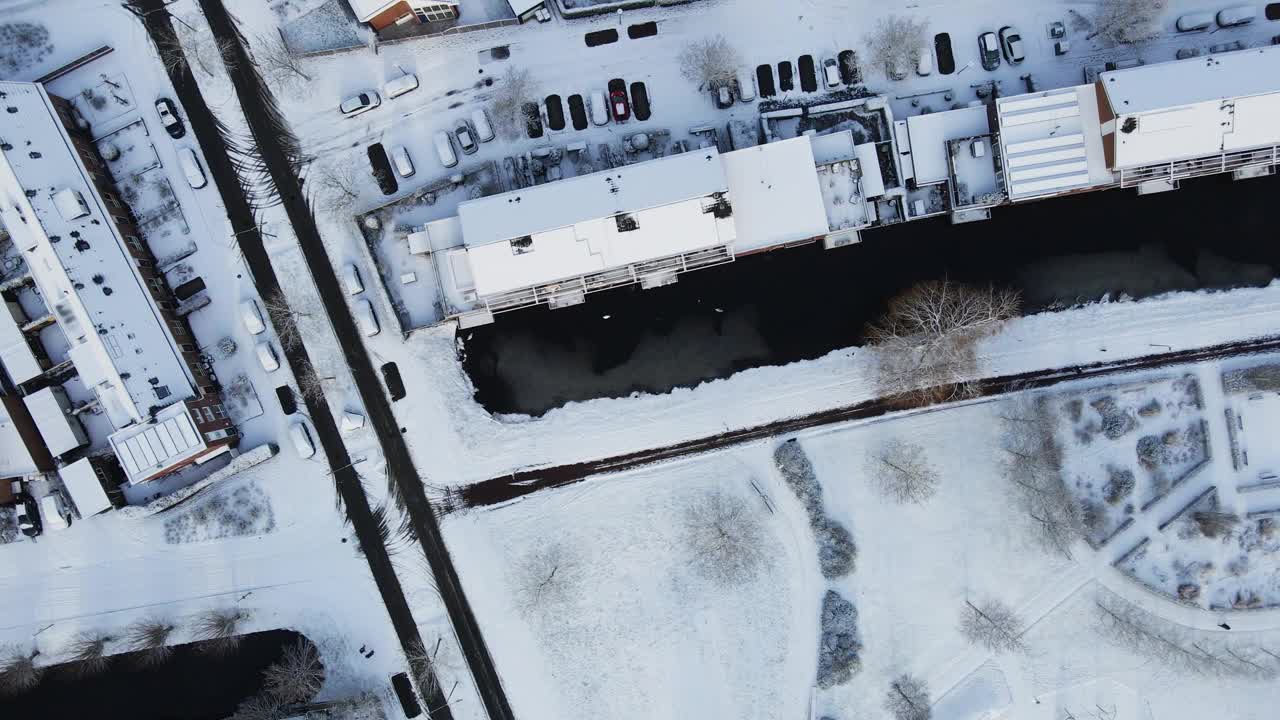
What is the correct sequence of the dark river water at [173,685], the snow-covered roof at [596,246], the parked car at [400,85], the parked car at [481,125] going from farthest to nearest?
the dark river water at [173,685] < the parked car at [481,125] < the parked car at [400,85] < the snow-covered roof at [596,246]

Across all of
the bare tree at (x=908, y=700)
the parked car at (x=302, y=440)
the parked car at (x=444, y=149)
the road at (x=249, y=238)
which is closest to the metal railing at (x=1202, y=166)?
the bare tree at (x=908, y=700)

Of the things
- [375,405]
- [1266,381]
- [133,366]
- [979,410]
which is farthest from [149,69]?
[1266,381]

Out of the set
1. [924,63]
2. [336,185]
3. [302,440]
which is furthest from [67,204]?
[924,63]

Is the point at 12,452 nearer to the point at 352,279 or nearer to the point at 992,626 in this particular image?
the point at 352,279

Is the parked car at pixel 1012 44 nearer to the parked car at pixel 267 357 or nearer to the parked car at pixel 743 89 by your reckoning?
the parked car at pixel 743 89

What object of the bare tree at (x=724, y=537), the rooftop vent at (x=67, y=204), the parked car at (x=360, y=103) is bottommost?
the bare tree at (x=724, y=537)

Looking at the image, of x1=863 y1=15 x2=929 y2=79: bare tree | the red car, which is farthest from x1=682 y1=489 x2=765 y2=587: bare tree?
x1=863 y1=15 x2=929 y2=79: bare tree
